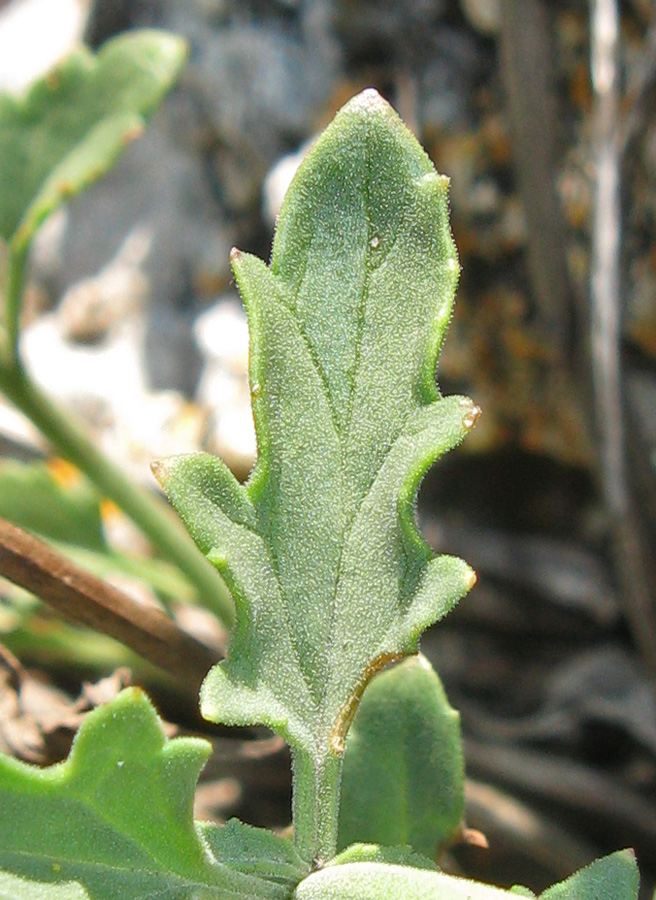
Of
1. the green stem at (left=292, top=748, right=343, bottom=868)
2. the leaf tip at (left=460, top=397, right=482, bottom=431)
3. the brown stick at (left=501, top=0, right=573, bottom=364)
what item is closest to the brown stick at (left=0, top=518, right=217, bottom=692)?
the green stem at (left=292, top=748, right=343, bottom=868)

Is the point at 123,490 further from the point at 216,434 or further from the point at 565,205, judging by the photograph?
the point at 565,205

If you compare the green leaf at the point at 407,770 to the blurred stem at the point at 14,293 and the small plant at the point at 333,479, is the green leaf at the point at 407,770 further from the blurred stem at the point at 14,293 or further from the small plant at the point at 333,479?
the blurred stem at the point at 14,293

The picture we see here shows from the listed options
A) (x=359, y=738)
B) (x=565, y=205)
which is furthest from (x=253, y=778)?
(x=565, y=205)

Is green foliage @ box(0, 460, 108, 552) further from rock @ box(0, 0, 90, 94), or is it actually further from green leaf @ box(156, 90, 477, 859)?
rock @ box(0, 0, 90, 94)

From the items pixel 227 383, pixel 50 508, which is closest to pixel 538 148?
pixel 227 383

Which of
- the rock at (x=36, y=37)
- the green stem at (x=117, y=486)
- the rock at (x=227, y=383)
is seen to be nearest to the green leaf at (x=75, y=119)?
the green stem at (x=117, y=486)
